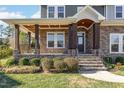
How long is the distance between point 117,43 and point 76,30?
470 centimetres

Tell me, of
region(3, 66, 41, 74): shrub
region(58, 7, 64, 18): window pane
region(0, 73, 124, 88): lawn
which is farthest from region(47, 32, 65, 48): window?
region(0, 73, 124, 88): lawn

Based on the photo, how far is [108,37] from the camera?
91.2 feet

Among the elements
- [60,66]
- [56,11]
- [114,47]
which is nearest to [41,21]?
[56,11]

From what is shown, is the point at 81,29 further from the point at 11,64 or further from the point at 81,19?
the point at 11,64

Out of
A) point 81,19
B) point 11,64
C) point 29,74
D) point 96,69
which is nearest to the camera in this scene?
point 29,74

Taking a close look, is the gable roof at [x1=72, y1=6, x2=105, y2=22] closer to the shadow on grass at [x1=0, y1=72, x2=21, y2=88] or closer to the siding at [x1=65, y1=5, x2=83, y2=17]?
the siding at [x1=65, y1=5, x2=83, y2=17]

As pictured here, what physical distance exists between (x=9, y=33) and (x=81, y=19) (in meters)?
43.0

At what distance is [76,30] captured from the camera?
25.1 m

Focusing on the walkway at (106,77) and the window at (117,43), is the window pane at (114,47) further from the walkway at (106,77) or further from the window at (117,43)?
the walkway at (106,77)

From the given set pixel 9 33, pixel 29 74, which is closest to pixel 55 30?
pixel 29 74

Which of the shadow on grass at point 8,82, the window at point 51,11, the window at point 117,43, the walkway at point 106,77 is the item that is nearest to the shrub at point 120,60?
the window at point 117,43

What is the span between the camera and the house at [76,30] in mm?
25031

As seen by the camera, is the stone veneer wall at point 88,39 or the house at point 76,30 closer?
the house at point 76,30

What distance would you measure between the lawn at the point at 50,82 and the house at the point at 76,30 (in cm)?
666
